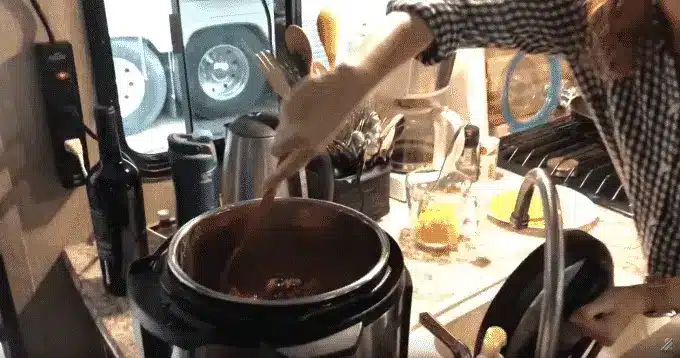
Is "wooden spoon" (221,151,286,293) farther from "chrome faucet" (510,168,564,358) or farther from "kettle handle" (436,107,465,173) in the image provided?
"kettle handle" (436,107,465,173)

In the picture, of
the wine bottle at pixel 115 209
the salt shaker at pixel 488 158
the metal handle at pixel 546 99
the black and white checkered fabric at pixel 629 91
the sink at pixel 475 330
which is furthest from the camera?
the metal handle at pixel 546 99

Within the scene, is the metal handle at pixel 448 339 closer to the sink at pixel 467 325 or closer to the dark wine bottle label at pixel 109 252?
the sink at pixel 467 325

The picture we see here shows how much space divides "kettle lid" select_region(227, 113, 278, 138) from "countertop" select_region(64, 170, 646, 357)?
32cm

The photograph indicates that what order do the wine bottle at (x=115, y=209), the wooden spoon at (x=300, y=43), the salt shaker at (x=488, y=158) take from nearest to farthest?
the wine bottle at (x=115, y=209), the wooden spoon at (x=300, y=43), the salt shaker at (x=488, y=158)

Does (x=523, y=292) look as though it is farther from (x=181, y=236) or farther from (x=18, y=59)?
(x=18, y=59)

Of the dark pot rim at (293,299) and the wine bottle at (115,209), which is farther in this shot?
the wine bottle at (115,209)

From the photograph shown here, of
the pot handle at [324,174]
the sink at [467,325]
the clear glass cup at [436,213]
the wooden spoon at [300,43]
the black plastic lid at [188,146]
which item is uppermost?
the wooden spoon at [300,43]

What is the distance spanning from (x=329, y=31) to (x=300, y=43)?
0.10 meters

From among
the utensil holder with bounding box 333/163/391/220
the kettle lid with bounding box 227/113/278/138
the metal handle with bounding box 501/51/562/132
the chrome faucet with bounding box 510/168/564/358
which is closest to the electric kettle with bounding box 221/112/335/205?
the kettle lid with bounding box 227/113/278/138

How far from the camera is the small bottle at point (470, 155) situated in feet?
4.33

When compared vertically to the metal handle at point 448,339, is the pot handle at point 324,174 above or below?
above

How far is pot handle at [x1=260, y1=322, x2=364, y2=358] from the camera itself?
0.61m

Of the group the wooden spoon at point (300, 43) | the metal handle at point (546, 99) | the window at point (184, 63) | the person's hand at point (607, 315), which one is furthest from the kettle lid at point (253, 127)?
the metal handle at point (546, 99)

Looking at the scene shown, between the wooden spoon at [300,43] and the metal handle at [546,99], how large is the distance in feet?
2.07
